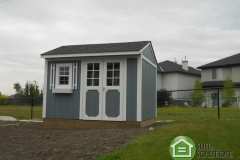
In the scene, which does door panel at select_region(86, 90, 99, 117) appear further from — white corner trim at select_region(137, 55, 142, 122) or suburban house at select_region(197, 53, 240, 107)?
suburban house at select_region(197, 53, 240, 107)

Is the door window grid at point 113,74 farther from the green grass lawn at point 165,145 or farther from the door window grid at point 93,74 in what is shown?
the green grass lawn at point 165,145

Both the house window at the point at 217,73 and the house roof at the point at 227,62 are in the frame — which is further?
the house window at the point at 217,73

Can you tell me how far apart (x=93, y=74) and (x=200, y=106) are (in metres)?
11.4

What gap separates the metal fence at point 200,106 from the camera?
1324 centimetres

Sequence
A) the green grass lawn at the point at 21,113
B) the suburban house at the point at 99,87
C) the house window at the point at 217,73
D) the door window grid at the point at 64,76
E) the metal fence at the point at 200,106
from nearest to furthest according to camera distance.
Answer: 1. the suburban house at the point at 99,87
2. the door window grid at the point at 64,76
3. the metal fence at the point at 200,106
4. the green grass lawn at the point at 21,113
5. the house window at the point at 217,73

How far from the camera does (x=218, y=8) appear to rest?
825cm

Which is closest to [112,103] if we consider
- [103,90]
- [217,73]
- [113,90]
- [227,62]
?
[113,90]

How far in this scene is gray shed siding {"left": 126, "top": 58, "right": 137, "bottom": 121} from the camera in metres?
8.93

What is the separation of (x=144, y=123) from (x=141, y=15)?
3.92 metres

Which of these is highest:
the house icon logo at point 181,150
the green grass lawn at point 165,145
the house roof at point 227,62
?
the house roof at point 227,62

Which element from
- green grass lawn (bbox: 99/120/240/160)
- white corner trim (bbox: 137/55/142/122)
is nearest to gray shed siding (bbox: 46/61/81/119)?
white corner trim (bbox: 137/55/142/122)

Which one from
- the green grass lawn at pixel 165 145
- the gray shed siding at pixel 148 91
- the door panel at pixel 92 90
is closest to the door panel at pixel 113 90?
the door panel at pixel 92 90

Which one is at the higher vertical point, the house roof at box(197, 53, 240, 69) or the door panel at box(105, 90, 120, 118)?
the house roof at box(197, 53, 240, 69)

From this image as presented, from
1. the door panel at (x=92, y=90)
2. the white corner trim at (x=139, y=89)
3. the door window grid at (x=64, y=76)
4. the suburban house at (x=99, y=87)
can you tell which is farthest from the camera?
the door window grid at (x=64, y=76)
